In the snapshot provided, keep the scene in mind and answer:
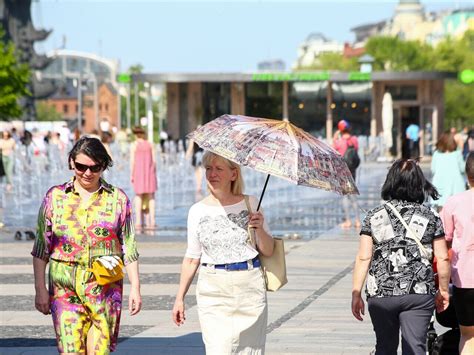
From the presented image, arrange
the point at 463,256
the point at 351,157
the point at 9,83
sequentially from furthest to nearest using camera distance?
the point at 9,83
the point at 351,157
the point at 463,256

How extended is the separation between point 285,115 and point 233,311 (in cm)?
5648

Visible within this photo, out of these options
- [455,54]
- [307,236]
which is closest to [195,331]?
[307,236]

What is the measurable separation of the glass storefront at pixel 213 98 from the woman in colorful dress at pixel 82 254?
184 feet

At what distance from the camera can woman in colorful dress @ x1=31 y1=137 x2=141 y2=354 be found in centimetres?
689

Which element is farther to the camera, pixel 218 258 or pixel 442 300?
pixel 442 300

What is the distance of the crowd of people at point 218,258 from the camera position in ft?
22.6

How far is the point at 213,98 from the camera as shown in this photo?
63438mm

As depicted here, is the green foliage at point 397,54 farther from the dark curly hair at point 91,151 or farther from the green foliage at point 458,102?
the dark curly hair at point 91,151

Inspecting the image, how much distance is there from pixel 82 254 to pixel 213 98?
56.6 m

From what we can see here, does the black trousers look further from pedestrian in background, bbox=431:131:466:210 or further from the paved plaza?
pedestrian in background, bbox=431:131:466:210

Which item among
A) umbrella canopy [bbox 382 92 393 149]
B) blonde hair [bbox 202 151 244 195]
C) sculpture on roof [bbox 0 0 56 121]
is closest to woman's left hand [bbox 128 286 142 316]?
blonde hair [bbox 202 151 244 195]

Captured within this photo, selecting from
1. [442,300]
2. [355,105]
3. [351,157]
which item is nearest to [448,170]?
[351,157]

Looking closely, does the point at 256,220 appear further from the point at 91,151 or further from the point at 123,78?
the point at 123,78

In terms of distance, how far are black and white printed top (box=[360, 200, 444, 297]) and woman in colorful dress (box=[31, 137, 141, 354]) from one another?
1271 mm
